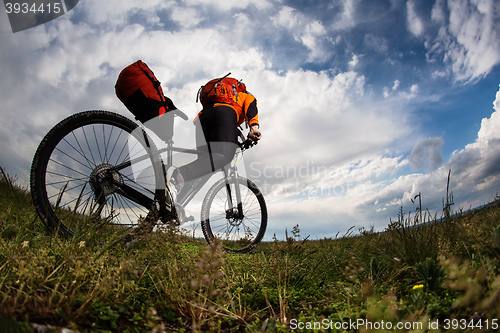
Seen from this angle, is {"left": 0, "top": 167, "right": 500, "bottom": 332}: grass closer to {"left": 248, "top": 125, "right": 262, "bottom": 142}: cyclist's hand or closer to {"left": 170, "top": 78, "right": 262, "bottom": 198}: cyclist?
{"left": 170, "top": 78, "right": 262, "bottom": 198}: cyclist

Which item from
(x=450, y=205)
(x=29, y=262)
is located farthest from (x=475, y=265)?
(x=29, y=262)

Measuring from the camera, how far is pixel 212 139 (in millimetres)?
4492

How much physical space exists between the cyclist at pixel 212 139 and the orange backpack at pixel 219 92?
0.7 inches

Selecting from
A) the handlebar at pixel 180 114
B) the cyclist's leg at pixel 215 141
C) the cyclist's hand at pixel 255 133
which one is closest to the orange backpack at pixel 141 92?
the handlebar at pixel 180 114

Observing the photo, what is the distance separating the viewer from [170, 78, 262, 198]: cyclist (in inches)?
169

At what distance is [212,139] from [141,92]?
126cm

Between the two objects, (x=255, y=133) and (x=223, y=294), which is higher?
(x=255, y=133)

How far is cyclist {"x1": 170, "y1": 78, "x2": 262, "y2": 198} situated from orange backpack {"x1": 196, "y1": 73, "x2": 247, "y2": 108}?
2 centimetres

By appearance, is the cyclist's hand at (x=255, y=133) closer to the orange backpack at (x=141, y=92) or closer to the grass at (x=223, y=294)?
the orange backpack at (x=141, y=92)

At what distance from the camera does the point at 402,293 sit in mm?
2090

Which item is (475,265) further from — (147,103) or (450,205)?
(147,103)

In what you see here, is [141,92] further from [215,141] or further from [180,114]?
[215,141]

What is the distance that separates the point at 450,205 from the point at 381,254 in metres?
0.94

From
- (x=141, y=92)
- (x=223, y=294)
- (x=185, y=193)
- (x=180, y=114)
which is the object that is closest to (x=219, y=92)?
(x=180, y=114)
